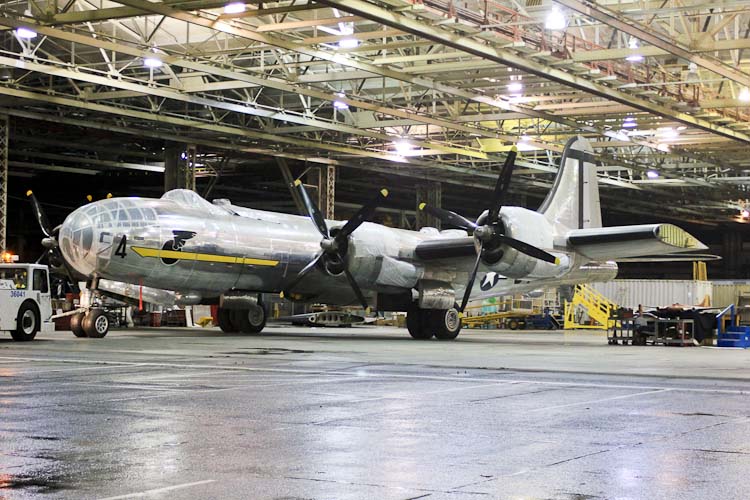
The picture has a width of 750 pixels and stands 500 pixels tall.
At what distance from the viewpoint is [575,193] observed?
34969 mm

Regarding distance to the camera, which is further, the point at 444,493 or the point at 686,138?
the point at 686,138

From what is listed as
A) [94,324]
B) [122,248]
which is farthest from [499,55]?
[94,324]

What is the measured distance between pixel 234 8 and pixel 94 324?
427 inches

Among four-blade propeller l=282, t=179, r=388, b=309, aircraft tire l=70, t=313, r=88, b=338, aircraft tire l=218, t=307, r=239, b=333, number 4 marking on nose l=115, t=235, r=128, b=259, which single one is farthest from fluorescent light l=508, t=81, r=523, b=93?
aircraft tire l=70, t=313, r=88, b=338

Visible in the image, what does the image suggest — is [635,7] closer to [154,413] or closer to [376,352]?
[376,352]

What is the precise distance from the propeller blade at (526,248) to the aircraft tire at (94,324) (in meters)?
12.6

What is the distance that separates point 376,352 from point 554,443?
15510 millimetres

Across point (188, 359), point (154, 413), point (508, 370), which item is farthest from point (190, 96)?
point (154, 413)

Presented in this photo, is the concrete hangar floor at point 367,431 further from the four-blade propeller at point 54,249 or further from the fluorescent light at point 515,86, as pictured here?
the fluorescent light at point 515,86

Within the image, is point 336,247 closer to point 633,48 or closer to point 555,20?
point 555,20

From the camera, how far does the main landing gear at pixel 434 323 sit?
3431cm

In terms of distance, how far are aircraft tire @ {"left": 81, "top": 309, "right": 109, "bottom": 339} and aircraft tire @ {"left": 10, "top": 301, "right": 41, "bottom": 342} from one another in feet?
6.71

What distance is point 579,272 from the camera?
113ft

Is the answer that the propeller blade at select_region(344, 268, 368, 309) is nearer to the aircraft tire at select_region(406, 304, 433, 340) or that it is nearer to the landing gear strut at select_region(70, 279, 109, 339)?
the aircraft tire at select_region(406, 304, 433, 340)
